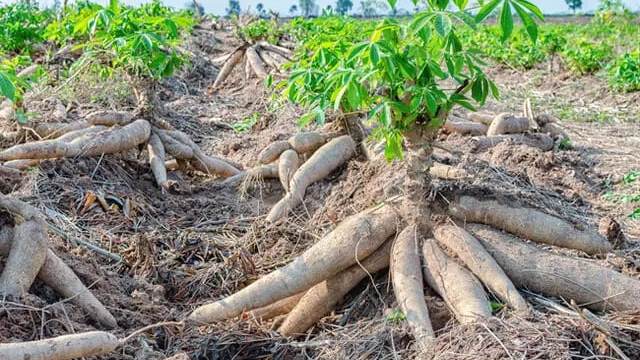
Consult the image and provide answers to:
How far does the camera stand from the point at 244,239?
4.28m

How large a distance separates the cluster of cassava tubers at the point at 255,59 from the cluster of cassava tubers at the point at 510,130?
12.0 feet

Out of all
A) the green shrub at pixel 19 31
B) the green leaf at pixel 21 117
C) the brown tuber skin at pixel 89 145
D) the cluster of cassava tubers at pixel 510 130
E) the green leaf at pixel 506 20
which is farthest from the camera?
the green shrub at pixel 19 31

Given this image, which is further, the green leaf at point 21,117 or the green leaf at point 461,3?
the green leaf at point 21,117

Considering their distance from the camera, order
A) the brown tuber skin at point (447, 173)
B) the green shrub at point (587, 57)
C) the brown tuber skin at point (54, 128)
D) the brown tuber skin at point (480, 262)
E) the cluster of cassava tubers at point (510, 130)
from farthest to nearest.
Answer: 1. the green shrub at point (587, 57)
2. the cluster of cassava tubers at point (510, 130)
3. the brown tuber skin at point (54, 128)
4. the brown tuber skin at point (447, 173)
5. the brown tuber skin at point (480, 262)

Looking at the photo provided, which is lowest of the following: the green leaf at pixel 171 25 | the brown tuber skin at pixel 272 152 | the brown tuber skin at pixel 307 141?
the brown tuber skin at pixel 272 152

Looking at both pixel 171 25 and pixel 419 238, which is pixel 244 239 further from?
pixel 171 25

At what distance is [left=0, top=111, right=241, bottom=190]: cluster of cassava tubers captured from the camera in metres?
4.73

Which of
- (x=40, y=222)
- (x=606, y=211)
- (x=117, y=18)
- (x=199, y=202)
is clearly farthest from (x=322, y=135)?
(x=40, y=222)

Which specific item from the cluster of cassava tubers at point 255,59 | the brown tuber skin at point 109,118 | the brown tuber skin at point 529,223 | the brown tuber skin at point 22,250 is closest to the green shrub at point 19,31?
the cluster of cassava tubers at point 255,59

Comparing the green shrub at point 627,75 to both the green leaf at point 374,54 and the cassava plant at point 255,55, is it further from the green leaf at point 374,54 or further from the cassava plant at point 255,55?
the green leaf at point 374,54

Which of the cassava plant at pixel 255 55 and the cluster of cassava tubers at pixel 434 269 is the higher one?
the cluster of cassava tubers at pixel 434 269

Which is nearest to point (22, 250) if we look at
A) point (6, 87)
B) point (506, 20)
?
point (6, 87)

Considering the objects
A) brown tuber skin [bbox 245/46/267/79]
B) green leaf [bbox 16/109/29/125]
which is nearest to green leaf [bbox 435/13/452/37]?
green leaf [bbox 16/109/29/125]

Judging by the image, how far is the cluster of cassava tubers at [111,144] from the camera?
15.5ft
